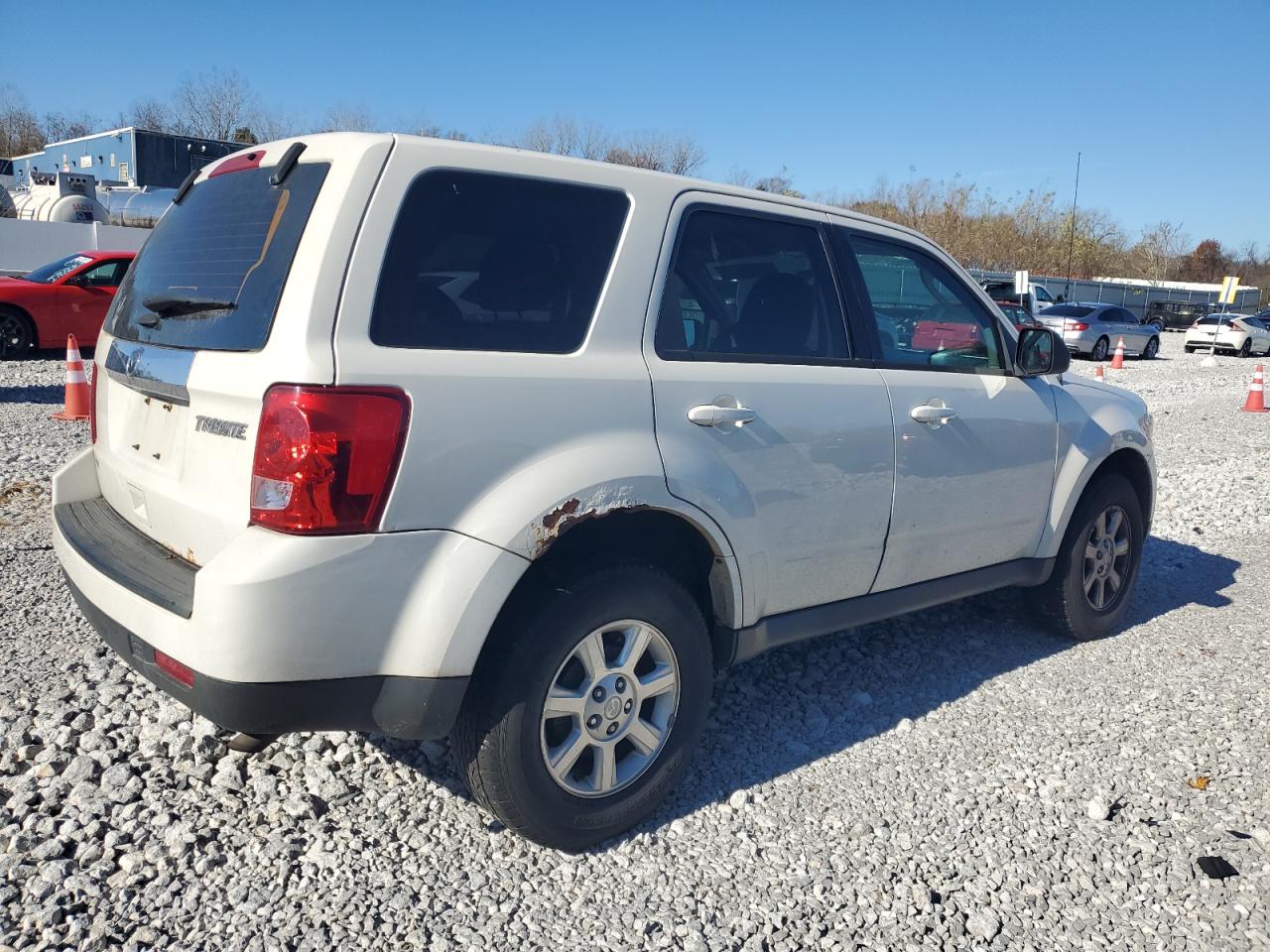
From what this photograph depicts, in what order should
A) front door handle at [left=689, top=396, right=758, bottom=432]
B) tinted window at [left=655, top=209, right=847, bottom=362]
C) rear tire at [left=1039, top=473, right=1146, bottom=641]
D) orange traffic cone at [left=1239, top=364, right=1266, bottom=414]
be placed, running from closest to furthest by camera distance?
1. front door handle at [left=689, top=396, right=758, bottom=432]
2. tinted window at [left=655, top=209, right=847, bottom=362]
3. rear tire at [left=1039, top=473, right=1146, bottom=641]
4. orange traffic cone at [left=1239, top=364, right=1266, bottom=414]

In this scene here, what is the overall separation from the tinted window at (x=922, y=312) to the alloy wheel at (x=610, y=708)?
60.1 inches

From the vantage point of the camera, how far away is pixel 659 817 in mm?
3131

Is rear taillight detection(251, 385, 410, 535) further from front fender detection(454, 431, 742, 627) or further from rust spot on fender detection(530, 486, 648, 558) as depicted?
rust spot on fender detection(530, 486, 648, 558)

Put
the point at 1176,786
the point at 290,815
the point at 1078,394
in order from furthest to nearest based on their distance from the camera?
1. the point at 1078,394
2. the point at 1176,786
3. the point at 290,815

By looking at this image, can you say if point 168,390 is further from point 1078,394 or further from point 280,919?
point 1078,394

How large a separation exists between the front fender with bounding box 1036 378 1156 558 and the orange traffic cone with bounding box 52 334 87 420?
796 cm

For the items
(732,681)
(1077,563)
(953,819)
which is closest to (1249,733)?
(1077,563)

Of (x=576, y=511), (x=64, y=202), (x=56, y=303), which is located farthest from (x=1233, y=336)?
(x=64, y=202)

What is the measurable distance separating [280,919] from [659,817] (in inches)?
45.8

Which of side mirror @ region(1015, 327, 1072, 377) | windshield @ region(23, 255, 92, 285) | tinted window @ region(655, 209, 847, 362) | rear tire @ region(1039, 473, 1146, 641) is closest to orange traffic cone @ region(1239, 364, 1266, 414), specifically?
rear tire @ region(1039, 473, 1146, 641)

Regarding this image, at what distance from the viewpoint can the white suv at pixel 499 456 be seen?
2.33 m

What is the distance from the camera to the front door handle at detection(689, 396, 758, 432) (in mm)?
2951

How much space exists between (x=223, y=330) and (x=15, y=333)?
13.2 meters

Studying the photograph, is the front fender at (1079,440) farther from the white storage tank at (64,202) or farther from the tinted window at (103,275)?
the white storage tank at (64,202)
